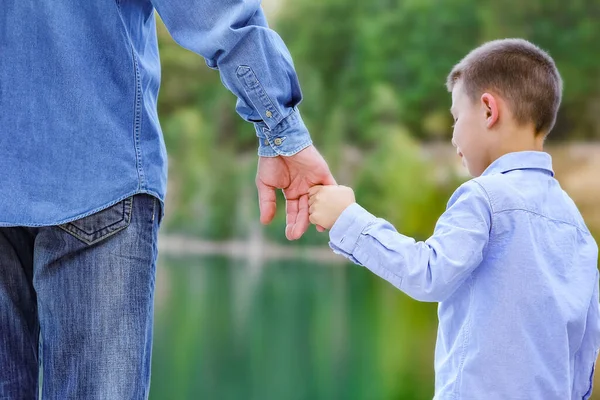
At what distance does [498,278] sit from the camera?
100 cm

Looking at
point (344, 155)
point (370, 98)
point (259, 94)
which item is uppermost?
point (370, 98)

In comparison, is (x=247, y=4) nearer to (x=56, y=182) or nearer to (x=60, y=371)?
(x=56, y=182)

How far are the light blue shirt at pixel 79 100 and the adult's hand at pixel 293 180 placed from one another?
7.2 inches

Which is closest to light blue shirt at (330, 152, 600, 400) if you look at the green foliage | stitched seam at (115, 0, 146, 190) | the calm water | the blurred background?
stitched seam at (115, 0, 146, 190)

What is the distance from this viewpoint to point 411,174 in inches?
340

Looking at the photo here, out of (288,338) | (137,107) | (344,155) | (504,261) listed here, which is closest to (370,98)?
(344,155)

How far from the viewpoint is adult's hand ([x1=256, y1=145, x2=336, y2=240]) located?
1.02 metres

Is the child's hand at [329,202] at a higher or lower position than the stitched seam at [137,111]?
lower

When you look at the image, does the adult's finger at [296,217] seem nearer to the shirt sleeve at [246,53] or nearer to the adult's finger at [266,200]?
the adult's finger at [266,200]

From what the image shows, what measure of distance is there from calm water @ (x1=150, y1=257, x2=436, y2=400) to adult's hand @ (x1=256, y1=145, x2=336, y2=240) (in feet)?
9.51

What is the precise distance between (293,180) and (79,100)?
326mm

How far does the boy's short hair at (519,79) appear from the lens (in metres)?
1.09

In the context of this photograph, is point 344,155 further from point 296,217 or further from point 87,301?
point 87,301

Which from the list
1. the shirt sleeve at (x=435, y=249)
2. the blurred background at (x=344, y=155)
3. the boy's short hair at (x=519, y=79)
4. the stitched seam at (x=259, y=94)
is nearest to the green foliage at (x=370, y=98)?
the blurred background at (x=344, y=155)
